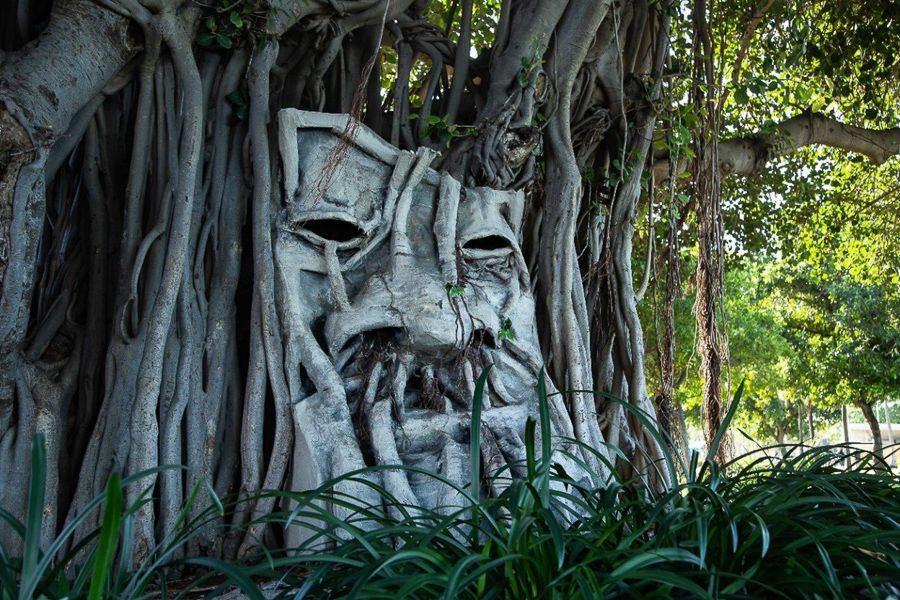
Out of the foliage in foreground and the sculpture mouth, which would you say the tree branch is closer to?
the sculpture mouth

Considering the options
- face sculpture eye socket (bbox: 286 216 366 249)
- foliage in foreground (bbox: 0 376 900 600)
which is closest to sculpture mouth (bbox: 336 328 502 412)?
face sculpture eye socket (bbox: 286 216 366 249)

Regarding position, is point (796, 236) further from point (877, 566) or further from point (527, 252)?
point (877, 566)

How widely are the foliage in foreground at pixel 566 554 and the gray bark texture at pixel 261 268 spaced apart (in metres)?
0.84

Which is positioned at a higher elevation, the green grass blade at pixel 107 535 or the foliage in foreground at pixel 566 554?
the green grass blade at pixel 107 535

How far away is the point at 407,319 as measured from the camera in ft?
9.31

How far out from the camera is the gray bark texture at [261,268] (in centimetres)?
258

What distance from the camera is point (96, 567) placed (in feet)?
3.85

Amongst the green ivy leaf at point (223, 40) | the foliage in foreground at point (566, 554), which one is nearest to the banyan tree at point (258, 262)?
the green ivy leaf at point (223, 40)

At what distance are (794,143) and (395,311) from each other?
318cm

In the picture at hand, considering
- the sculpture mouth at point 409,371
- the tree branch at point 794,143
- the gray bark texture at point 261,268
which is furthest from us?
the tree branch at point 794,143

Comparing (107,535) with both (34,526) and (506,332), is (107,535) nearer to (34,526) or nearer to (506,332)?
(34,526)

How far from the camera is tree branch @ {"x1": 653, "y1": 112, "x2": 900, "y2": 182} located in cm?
483

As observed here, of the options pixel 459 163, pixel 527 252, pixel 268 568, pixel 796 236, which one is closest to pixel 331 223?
pixel 459 163

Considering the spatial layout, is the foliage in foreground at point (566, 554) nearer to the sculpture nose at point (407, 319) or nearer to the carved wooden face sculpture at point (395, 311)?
the carved wooden face sculpture at point (395, 311)
